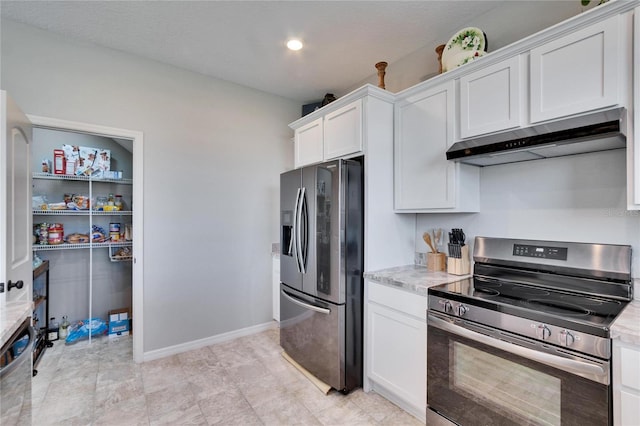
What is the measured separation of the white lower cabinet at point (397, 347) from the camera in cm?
185

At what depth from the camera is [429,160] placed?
7.07ft

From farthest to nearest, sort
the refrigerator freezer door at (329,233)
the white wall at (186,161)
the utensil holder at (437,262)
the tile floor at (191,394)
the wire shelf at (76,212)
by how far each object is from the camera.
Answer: the wire shelf at (76,212)
the white wall at (186,161)
the utensil holder at (437,262)
the refrigerator freezer door at (329,233)
the tile floor at (191,394)

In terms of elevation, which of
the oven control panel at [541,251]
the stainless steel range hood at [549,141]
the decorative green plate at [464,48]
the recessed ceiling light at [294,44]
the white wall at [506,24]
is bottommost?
the oven control panel at [541,251]

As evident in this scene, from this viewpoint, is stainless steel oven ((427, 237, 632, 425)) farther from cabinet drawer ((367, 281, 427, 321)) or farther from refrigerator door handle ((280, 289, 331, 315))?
refrigerator door handle ((280, 289, 331, 315))

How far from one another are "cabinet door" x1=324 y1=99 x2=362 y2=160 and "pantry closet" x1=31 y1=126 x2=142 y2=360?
2137 millimetres

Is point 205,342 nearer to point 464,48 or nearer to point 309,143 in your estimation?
point 309,143

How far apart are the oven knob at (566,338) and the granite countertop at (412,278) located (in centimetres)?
67

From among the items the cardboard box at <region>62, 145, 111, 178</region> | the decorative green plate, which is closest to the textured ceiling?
the decorative green plate

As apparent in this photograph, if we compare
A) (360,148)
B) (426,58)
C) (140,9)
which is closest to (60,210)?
(140,9)

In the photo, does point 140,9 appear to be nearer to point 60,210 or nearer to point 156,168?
point 156,168

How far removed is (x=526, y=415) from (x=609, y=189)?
1.23 meters

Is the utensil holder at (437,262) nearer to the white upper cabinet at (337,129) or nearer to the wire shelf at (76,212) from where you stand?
the white upper cabinet at (337,129)

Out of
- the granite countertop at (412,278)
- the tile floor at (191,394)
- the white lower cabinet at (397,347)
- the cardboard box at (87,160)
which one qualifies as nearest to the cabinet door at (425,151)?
the granite countertop at (412,278)

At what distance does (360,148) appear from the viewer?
2.30m
